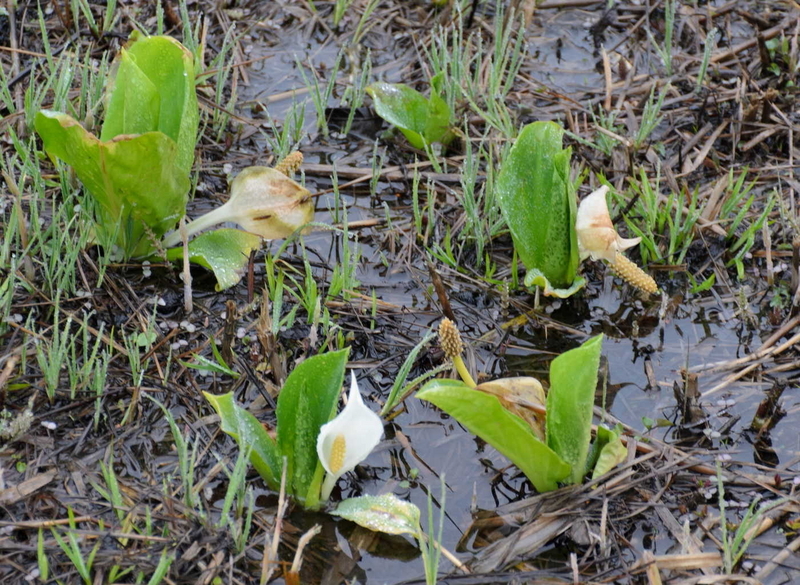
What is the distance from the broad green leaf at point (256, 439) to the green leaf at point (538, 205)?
2.91ft

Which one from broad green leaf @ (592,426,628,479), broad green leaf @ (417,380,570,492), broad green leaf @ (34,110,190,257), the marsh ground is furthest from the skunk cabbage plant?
broad green leaf @ (592,426,628,479)

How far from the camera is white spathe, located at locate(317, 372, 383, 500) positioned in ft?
5.50

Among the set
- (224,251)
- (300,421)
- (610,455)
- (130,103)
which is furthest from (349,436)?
(130,103)

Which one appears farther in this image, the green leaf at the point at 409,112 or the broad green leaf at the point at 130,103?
the green leaf at the point at 409,112

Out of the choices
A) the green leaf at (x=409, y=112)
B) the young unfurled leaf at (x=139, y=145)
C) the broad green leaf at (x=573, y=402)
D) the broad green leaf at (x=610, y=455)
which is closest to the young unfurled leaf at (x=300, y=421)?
the broad green leaf at (x=573, y=402)

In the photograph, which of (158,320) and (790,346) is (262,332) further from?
(790,346)

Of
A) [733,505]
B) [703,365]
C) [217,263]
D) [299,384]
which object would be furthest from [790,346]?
[217,263]

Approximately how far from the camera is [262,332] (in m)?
2.11

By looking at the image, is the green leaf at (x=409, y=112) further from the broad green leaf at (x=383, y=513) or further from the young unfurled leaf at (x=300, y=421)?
the broad green leaf at (x=383, y=513)

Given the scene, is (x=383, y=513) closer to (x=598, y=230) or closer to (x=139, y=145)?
(x=598, y=230)

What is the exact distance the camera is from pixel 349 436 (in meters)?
1.74

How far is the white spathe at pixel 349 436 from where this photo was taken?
5.50 feet

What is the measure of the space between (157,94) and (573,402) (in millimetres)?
1353

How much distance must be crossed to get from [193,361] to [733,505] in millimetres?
1349
